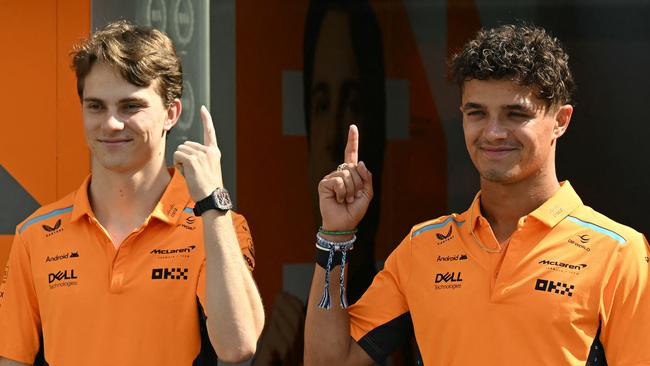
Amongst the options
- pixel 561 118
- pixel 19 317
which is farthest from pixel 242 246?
pixel 561 118

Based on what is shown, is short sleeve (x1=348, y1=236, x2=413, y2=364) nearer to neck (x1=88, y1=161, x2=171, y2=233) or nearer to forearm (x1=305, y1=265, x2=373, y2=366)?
forearm (x1=305, y1=265, x2=373, y2=366)

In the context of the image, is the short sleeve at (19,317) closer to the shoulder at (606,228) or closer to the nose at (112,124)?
the nose at (112,124)

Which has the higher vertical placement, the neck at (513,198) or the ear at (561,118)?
the ear at (561,118)

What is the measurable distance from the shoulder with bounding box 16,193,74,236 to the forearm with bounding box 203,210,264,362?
1.34 feet

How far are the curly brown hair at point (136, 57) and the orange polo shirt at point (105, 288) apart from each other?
0.23m

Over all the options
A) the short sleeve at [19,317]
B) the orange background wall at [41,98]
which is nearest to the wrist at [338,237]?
the short sleeve at [19,317]

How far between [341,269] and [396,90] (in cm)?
114

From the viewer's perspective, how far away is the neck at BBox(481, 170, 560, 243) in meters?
2.16

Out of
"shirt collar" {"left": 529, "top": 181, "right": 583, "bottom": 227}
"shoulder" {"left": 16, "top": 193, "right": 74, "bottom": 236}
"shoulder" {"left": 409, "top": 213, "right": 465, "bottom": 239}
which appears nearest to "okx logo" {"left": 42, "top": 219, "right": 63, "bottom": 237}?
"shoulder" {"left": 16, "top": 193, "right": 74, "bottom": 236}

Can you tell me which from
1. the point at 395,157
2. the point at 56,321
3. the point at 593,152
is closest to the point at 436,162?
the point at 395,157

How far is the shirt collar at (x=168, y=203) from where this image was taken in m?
2.27

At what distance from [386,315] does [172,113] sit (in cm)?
65

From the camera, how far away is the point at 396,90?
3.26 meters

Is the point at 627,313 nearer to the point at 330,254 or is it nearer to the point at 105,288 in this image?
the point at 330,254
